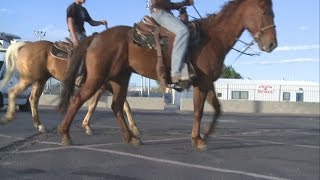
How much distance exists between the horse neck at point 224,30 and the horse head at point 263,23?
24cm

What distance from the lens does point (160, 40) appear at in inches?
332

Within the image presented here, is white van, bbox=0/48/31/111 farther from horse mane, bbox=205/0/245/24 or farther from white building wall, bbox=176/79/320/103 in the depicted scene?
white building wall, bbox=176/79/320/103

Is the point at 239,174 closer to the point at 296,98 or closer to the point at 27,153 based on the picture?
the point at 27,153

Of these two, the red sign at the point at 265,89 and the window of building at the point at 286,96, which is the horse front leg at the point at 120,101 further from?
the window of building at the point at 286,96

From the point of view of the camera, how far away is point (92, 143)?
9.31m

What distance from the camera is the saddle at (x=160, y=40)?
8336 mm

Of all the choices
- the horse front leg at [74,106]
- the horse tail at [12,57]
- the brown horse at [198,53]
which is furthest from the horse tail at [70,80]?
the horse tail at [12,57]

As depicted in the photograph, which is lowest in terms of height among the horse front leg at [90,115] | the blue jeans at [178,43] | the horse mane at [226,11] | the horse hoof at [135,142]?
the horse hoof at [135,142]

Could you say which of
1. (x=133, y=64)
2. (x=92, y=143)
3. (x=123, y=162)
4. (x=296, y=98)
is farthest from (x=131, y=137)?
(x=296, y=98)

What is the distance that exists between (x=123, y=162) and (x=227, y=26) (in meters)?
2.83

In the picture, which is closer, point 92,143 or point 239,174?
point 239,174

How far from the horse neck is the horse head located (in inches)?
9.4

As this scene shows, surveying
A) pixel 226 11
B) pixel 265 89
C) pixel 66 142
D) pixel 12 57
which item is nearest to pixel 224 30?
pixel 226 11

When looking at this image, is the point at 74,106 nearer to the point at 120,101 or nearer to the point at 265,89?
the point at 120,101
